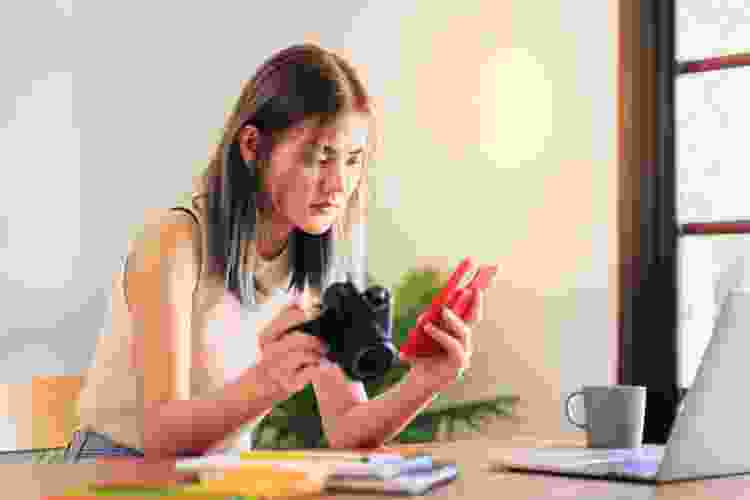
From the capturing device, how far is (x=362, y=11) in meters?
4.04

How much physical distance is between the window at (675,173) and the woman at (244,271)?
1.73 meters

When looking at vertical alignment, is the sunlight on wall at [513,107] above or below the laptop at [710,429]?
above

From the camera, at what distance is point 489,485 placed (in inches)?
46.0

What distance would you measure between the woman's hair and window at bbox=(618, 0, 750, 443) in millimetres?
1769

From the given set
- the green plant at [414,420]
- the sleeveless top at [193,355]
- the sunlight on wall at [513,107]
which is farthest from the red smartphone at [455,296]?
the sunlight on wall at [513,107]

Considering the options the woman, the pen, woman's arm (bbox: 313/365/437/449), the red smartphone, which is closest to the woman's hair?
the woman

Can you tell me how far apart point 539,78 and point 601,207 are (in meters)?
0.46

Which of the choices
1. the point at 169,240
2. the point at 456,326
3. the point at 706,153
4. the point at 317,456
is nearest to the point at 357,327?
the point at 317,456

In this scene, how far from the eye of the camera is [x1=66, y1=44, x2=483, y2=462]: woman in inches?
65.3

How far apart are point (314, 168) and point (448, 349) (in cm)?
37

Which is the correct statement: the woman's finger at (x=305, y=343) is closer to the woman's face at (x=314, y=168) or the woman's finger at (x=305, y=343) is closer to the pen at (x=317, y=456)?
the pen at (x=317, y=456)

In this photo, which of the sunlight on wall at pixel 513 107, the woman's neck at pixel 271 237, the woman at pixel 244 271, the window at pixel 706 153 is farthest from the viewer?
the sunlight on wall at pixel 513 107

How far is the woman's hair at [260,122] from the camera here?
177 centimetres

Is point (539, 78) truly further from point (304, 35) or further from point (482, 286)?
point (482, 286)
